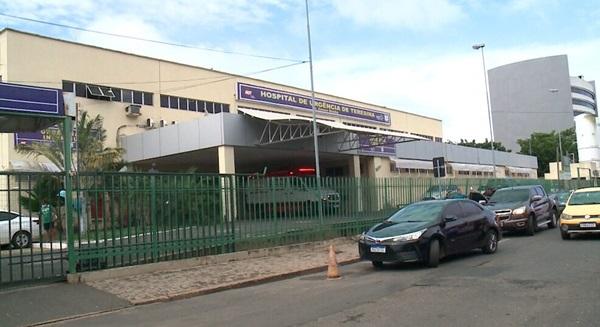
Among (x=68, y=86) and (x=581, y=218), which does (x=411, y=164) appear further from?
(x=581, y=218)

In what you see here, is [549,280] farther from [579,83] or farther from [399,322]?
[579,83]

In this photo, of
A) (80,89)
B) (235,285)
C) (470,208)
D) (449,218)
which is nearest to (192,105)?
(80,89)

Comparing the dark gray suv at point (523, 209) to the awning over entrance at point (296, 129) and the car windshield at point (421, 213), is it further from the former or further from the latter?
the awning over entrance at point (296, 129)

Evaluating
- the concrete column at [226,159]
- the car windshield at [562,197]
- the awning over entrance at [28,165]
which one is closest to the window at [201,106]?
the concrete column at [226,159]

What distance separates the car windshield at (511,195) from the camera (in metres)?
19.2

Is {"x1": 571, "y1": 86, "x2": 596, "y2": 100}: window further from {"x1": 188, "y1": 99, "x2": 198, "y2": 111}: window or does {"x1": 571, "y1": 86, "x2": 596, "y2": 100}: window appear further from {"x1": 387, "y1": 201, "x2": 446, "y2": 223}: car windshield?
{"x1": 387, "y1": 201, "x2": 446, "y2": 223}: car windshield

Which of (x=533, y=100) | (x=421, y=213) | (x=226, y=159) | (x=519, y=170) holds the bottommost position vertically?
(x=421, y=213)

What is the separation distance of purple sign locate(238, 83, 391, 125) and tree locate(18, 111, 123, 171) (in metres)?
12.7

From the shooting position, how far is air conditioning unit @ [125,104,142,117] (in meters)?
32.4

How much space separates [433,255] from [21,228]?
8.27m

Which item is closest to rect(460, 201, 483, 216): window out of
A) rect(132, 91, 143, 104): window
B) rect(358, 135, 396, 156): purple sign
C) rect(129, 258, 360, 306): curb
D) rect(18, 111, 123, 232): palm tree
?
rect(129, 258, 360, 306): curb

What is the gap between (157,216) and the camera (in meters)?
12.6

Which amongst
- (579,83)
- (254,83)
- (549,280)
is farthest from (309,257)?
(579,83)

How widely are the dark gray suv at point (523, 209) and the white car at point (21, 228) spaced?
13620mm
